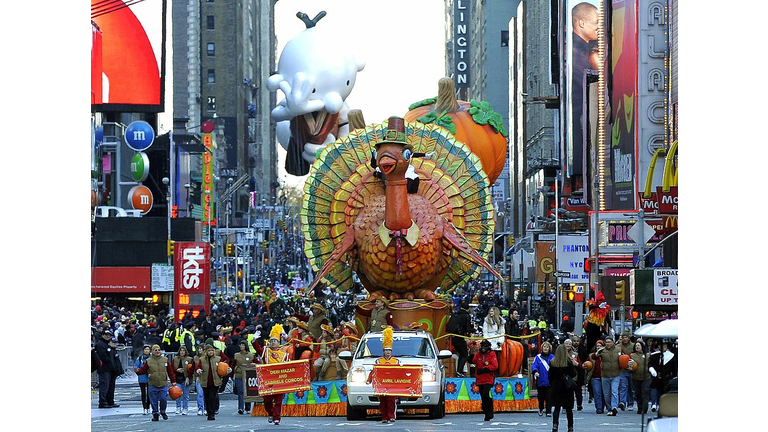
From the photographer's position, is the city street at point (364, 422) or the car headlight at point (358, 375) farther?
the car headlight at point (358, 375)

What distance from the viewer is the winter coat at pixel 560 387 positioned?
20969 mm

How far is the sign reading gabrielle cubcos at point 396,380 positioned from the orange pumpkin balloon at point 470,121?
55.0 feet

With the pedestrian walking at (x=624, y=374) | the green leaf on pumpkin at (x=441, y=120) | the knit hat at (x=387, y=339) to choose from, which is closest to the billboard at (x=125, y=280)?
the green leaf on pumpkin at (x=441, y=120)

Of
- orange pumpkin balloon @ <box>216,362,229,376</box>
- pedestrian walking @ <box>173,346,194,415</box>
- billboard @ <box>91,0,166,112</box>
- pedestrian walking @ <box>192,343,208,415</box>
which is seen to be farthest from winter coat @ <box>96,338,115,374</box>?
billboard @ <box>91,0,166,112</box>

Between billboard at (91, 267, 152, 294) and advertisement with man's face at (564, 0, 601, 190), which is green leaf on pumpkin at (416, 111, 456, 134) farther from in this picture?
advertisement with man's face at (564, 0, 601, 190)

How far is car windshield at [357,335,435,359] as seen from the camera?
23188 mm

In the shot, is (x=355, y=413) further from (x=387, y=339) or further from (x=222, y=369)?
(x=222, y=369)

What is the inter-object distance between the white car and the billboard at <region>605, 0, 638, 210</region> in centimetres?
2431

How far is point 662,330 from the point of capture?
1213cm

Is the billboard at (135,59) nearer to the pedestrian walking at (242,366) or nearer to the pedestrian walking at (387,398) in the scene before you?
the pedestrian walking at (242,366)
